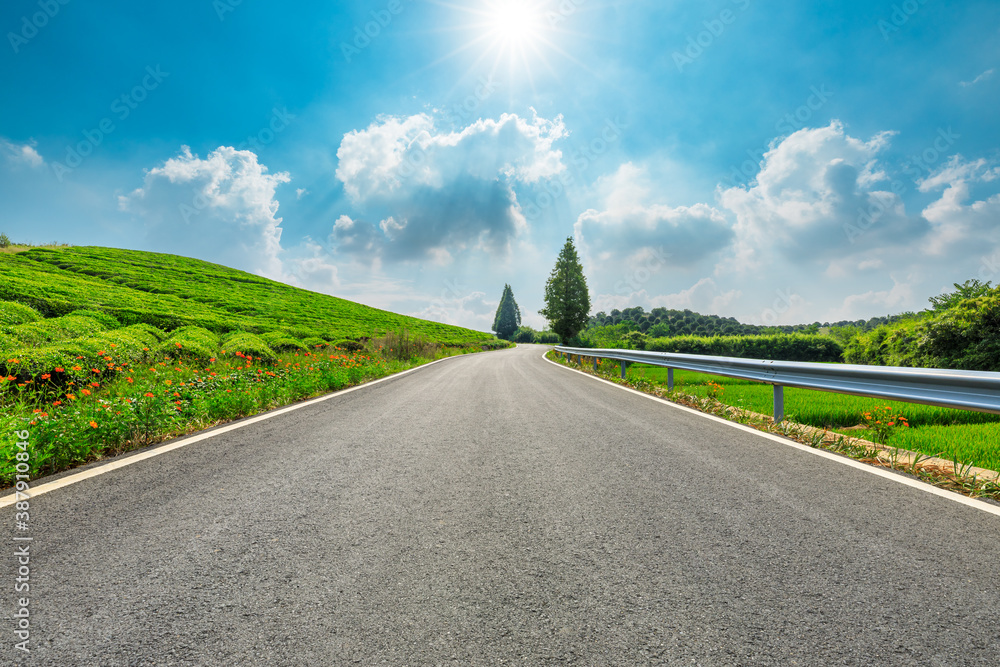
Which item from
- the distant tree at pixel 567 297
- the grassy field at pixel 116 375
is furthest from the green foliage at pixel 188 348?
the distant tree at pixel 567 297

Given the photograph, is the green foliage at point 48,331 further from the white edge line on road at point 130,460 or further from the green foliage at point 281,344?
the white edge line on road at point 130,460

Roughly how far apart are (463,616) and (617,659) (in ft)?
2.02

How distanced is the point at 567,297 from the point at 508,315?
6106cm

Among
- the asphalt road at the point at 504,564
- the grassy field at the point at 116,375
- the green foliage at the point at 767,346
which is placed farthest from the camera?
the green foliage at the point at 767,346

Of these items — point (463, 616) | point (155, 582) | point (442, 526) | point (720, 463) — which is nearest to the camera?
point (463, 616)

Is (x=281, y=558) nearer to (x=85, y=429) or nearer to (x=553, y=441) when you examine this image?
(x=553, y=441)

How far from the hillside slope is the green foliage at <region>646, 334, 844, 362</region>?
19074mm

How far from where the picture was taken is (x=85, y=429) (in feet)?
13.1

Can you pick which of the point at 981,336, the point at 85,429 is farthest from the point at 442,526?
the point at 981,336

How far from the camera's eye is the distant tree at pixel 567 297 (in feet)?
151

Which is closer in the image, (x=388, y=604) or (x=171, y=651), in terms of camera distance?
(x=171, y=651)

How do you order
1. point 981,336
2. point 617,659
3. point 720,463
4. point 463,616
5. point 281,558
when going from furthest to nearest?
point 981,336, point 720,463, point 281,558, point 463,616, point 617,659

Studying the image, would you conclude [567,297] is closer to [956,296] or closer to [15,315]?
[956,296]

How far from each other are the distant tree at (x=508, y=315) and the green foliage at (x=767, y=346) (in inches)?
3087
